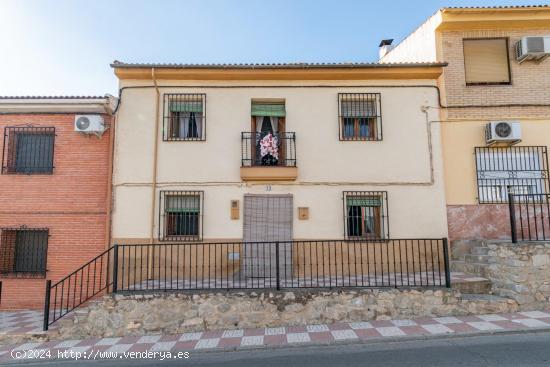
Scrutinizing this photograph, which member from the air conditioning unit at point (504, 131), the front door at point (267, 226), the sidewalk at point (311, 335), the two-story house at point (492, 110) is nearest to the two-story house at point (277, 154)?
the front door at point (267, 226)

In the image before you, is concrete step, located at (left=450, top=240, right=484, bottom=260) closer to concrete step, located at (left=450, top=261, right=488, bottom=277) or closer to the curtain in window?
concrete step, located at (left=450, top=261, right=488, bottom=277)

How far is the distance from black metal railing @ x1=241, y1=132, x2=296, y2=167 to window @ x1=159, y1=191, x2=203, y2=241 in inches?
61.8

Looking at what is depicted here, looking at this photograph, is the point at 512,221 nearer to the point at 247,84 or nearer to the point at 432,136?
the point at 432,136

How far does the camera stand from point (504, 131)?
8.47 metres

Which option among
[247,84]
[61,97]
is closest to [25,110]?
[61,97]

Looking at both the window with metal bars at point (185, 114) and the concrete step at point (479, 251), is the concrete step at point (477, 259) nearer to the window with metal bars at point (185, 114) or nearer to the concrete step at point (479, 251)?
the concrete step at point (479, 251)

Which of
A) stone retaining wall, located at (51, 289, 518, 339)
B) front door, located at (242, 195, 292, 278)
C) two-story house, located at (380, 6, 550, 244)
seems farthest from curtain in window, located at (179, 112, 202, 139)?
two-story house, located at (380, 6, 550, 244)

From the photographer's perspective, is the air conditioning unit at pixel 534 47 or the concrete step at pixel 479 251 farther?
the air conditioning unit at pixel 534 47

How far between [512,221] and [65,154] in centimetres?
1045

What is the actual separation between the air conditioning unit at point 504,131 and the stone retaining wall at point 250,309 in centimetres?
415

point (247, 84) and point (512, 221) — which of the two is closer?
point (512, 221)

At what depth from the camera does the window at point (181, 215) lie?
338 inches

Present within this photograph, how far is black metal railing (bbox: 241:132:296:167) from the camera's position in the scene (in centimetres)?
874

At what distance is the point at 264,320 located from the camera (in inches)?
254
